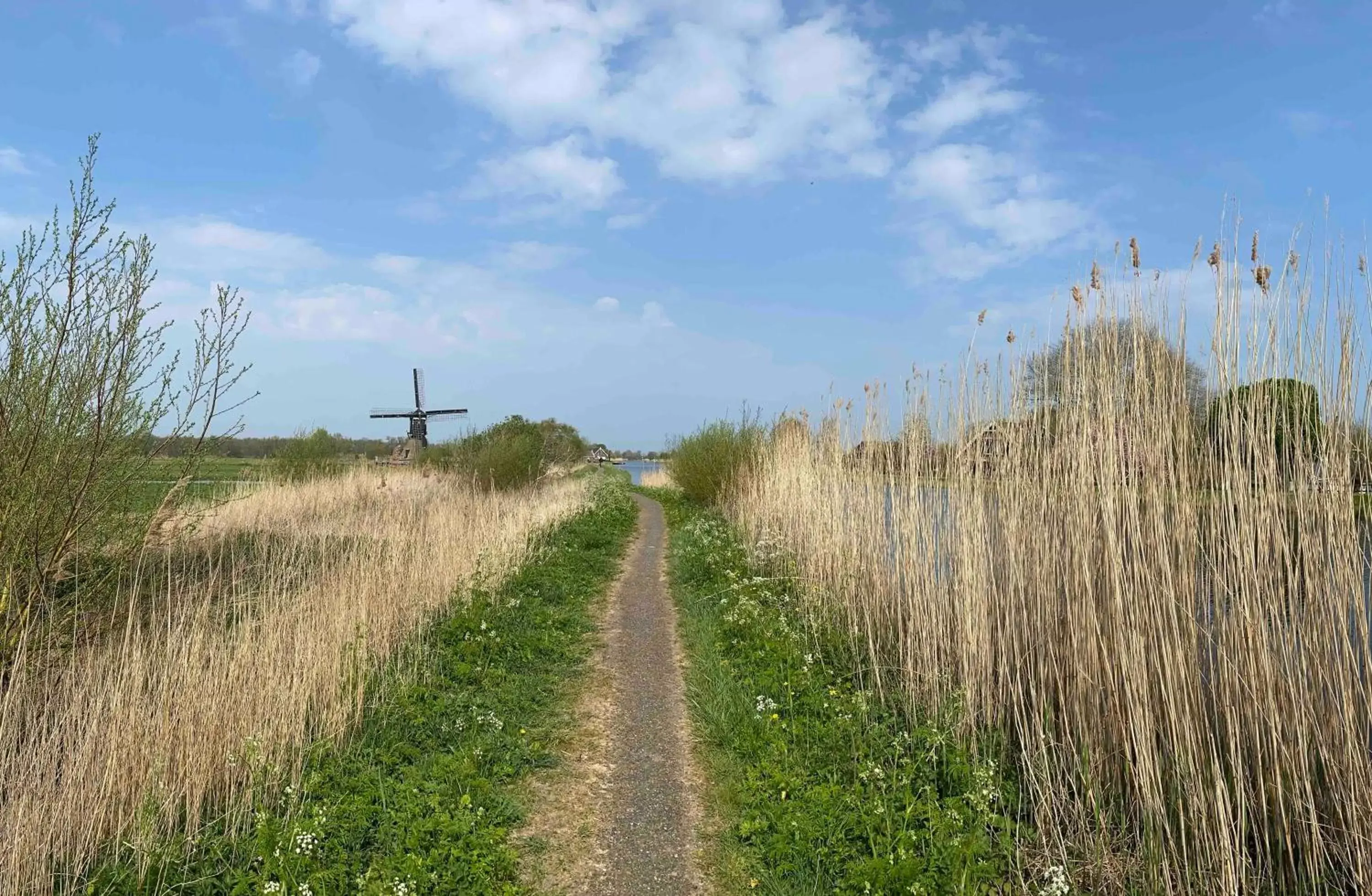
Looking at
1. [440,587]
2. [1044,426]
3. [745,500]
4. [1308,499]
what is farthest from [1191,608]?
[745,500]

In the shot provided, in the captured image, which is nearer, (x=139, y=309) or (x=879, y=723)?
(x=879, y=723)

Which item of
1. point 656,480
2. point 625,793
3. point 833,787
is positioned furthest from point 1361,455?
point 656,480

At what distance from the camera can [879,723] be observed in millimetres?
4344

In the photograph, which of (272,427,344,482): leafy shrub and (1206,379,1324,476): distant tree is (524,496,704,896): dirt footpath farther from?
(272,427,344,482): leafy shrub

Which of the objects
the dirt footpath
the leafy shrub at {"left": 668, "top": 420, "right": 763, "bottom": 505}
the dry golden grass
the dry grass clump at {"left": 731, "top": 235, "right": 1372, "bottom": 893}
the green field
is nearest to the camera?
the dry grass clump at {"left": 731, "top": 235, "right": 1372, "bottom": 893}

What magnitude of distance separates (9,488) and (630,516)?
13877 millimetres

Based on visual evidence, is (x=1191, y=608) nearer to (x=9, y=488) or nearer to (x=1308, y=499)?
(x=1308, y=499)

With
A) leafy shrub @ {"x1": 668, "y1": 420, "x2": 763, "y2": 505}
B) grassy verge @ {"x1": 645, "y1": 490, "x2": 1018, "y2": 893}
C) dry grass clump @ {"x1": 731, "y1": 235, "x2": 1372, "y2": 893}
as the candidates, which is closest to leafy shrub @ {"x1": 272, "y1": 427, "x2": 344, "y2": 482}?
leafy shrub @ {"x1": 668, "y1": 420, "x2": 763, "y2": 505}

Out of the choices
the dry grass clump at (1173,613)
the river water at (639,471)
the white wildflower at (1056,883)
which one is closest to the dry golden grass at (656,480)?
the river water at (639,471)

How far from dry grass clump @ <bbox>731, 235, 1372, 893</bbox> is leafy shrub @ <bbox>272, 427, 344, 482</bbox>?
16634mm

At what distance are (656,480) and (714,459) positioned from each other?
14437 millimetres

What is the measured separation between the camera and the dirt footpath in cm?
329

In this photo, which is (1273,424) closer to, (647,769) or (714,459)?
(647,769)

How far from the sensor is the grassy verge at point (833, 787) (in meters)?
3.04
